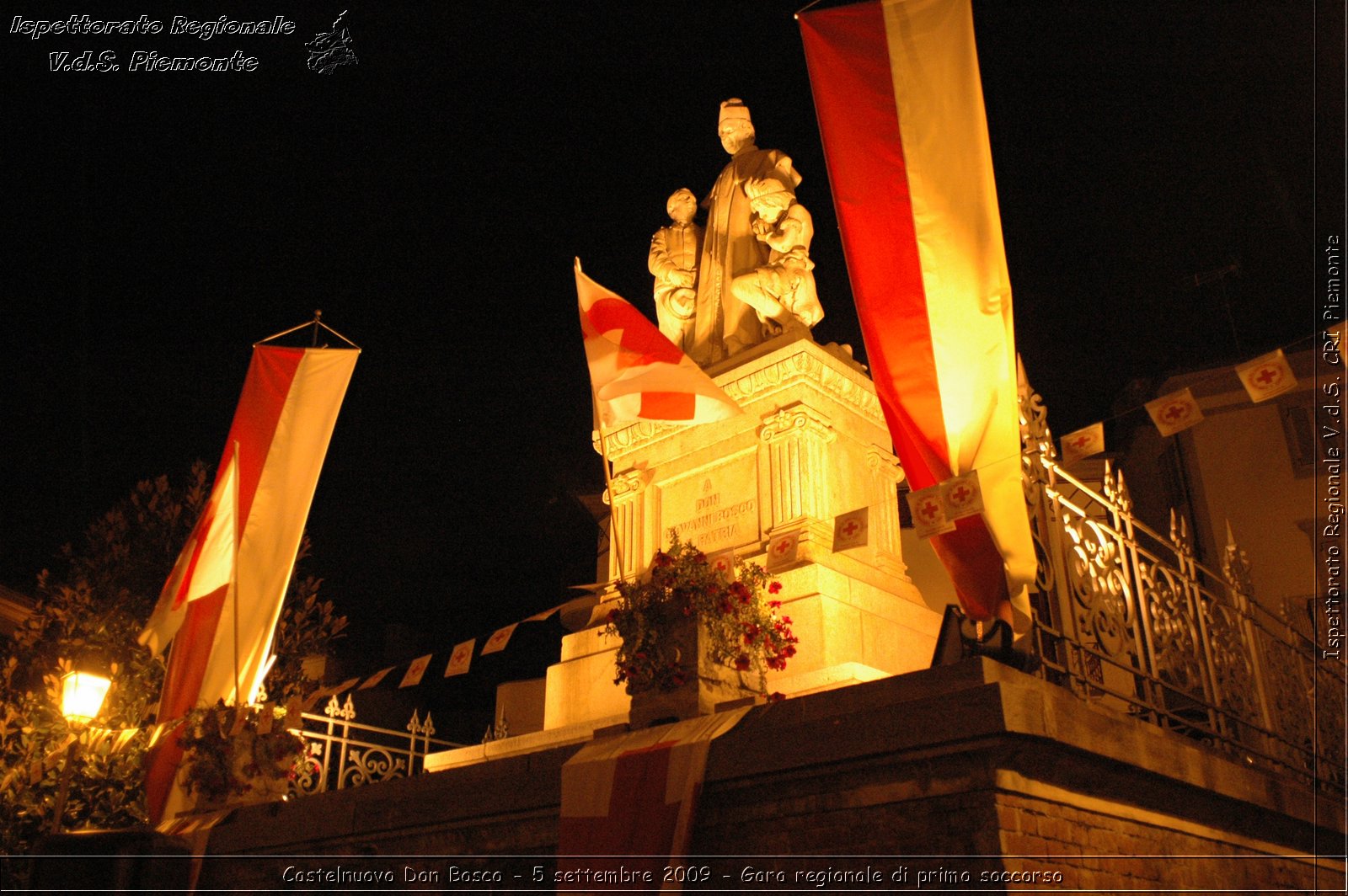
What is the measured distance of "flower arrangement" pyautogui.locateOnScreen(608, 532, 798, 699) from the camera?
274 inches

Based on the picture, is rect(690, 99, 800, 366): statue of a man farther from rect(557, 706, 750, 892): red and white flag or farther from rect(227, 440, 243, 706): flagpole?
rect(557, 706, 750, 892): red and white flag

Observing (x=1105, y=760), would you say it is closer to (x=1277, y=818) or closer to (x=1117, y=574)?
(x=1117, y=574)

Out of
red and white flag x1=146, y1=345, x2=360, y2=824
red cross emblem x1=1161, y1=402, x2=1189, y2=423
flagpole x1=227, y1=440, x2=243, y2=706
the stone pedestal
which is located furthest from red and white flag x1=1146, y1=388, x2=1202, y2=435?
flagpole x1=227, y1=440, x2=243, y2=706

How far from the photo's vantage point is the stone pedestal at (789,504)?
9156 millimetres

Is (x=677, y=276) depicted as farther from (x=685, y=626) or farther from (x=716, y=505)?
(x=685, y=626)

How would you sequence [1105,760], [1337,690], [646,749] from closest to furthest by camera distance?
[1105,760]
[646,749]
[1337,690]

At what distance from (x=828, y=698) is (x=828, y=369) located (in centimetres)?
538

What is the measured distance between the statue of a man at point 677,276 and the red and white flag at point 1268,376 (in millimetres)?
5578

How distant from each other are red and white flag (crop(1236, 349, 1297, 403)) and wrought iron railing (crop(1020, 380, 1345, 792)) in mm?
1220

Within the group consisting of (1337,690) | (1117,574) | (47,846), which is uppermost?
(1117,574)

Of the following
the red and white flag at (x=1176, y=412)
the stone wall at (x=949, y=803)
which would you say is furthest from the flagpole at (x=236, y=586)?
the red and white flag at (x=1176, y=412)

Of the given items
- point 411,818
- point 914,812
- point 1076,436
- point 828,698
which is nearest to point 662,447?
point 1076,436

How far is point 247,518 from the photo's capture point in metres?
10.4

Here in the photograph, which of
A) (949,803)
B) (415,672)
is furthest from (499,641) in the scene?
(949,803)
